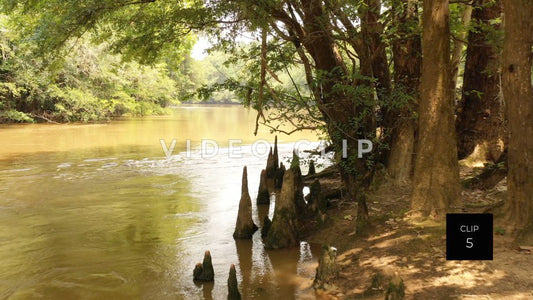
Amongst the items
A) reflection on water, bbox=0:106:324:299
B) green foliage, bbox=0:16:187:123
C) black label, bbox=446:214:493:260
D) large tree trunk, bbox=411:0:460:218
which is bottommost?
reflection on water, bbox=0:106:324:299

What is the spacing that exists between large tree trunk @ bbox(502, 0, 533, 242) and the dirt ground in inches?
34.1

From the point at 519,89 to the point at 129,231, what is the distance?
7903 millimetres

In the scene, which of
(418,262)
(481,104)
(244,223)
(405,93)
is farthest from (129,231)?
(481,104)

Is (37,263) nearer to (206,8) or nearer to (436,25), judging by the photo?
(206,8)

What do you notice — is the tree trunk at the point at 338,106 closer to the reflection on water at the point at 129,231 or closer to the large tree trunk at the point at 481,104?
the reflection on water at the point at 129,231

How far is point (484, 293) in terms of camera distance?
5.18 metres

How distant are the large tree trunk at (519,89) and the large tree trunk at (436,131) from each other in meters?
1.26

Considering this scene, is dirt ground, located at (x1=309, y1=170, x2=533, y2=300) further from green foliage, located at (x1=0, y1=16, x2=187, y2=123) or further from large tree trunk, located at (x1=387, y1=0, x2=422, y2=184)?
green foliage, located at (x1=0, y1=16, x2=187, y2=123)

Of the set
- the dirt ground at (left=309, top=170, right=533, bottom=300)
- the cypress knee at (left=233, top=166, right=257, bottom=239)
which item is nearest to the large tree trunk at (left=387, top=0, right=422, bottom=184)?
the dirt ground at (left=309, top=170, right=533, bottom=300)

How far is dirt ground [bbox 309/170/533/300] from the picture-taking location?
530cm

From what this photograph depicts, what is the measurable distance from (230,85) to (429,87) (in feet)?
14.0

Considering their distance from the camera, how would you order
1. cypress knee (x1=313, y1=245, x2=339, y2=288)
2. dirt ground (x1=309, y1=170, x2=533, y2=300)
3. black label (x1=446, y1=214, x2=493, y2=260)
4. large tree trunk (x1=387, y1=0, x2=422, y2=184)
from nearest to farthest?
1. dirt ground (x1=309, y1=170, x2=533, y2=300)
2. black label (x1=446, y1=214, x2=493, y2=260)
3. cypress knee (x1=313, y1=245, x2=339, y2=288)
4. large tree trunk (x1=387, y1=0, x2=422, y2=184)

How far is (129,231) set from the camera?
997cm

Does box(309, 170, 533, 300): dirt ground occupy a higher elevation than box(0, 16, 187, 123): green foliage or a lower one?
lower
